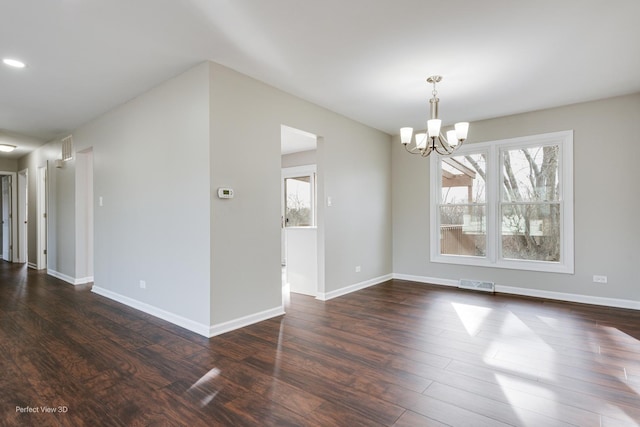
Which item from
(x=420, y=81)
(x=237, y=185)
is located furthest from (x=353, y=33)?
(x=237, y=185)

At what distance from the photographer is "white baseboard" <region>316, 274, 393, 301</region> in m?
4.49

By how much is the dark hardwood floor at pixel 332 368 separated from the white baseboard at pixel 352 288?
1.63 feet

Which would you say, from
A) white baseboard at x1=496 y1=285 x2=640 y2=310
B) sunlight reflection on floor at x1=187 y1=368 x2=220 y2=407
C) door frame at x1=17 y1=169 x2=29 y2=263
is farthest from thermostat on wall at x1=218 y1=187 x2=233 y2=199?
door frame at x1=17 y1=169 x2=29 y2=263

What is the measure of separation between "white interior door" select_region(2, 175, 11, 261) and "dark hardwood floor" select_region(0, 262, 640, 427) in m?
6.06

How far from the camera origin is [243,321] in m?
3.35

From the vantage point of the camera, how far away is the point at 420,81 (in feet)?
11.8

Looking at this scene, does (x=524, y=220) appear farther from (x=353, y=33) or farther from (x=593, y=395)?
(x=353, y=33)

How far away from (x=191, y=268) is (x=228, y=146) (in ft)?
4.10

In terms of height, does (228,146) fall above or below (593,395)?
above

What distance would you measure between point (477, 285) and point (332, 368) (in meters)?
3.42

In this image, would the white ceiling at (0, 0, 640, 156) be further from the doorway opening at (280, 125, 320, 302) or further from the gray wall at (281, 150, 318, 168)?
the gray wall at (281, 150, 318, 168)

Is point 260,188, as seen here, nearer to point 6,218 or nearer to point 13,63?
point 13,63

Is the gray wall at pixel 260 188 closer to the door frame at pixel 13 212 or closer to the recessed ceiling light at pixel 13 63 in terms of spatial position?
the recessed ceiling light at pixel 13 63

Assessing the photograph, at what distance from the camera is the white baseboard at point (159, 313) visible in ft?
10.3
